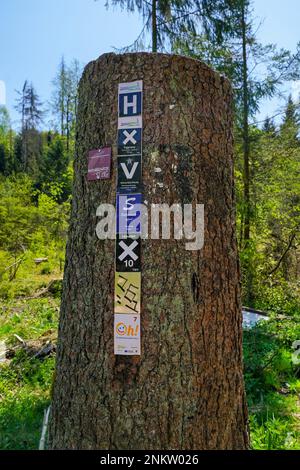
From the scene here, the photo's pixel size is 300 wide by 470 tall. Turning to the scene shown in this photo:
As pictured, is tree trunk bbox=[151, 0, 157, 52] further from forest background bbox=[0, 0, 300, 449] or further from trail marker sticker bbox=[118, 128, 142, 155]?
trail marker sticker bbox=[118, 128, 142, 155]

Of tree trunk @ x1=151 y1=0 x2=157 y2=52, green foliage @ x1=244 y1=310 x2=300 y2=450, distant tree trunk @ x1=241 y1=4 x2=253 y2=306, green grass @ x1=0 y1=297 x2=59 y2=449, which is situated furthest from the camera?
distant tree trunk @ x1=241 y1=4 x2=253 y2=306

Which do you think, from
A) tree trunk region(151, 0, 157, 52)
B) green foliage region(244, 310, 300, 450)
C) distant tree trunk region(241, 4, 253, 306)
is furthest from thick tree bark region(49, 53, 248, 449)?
distant tree trunk region(241, 4, 253, 306)

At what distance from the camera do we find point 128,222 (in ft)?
5.15

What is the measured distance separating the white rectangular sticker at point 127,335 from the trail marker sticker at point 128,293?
3 cm

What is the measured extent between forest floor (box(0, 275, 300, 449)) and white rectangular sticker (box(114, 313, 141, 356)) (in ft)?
4.73

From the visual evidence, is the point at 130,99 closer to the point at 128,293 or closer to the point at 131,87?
the point at 131,87

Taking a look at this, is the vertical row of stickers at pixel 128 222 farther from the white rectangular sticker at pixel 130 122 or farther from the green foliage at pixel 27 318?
the green foliage at pixel 27 318

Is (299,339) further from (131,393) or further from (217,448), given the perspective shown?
(131,393)

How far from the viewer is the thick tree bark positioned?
149 centimetres

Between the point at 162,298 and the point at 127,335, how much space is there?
209 mm

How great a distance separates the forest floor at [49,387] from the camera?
8.52ft
